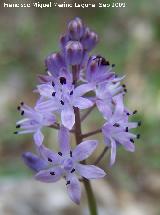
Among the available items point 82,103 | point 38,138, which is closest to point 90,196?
point 38,138

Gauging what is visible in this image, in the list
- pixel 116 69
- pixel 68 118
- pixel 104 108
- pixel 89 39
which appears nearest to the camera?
pixel 68 118

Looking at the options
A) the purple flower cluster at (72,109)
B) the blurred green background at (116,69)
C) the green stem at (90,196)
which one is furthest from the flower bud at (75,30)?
the blurred green background at (116,69)

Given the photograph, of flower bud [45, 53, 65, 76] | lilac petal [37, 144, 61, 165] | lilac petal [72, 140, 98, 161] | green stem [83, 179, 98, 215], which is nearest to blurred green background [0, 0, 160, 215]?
green stem [83, 179, 98, 215]

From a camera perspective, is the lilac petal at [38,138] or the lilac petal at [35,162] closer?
the lilac petal at [38,138]

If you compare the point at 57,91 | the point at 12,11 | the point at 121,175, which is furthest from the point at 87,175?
the point at 12,11

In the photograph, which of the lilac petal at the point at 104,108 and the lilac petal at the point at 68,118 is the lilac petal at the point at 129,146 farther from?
the lilac petal at the point at 68,118

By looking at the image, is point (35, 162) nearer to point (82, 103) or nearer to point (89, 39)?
point (82, 103)

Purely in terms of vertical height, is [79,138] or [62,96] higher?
[62,96]
